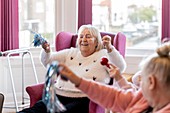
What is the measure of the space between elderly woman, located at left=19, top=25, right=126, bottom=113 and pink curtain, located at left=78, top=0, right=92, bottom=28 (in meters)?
0.89

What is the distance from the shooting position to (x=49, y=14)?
4.11m

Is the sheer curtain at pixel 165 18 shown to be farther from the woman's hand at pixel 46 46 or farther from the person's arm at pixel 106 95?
the person's arm at pixel 106 95

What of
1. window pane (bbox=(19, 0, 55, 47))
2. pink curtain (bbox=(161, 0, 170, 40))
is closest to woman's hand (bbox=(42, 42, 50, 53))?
window pane (bbox=(19, 0, 55, 47))

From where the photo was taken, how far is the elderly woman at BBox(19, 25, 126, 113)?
2.81 m

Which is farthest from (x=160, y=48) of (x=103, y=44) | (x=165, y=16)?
(x=165, y=16)

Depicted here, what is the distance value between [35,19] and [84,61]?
4.49 ft

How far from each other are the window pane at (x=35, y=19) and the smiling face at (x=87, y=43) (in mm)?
→ 1144

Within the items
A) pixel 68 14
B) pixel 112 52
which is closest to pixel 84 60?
pixel 112 52

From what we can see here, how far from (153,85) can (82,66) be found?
1.62 meters

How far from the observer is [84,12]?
394cm

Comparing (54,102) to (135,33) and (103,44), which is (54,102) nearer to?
(103,44)

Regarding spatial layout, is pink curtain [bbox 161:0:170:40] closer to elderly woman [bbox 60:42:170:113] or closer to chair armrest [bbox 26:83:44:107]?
chair armrest [bbox 26:83:44:107]

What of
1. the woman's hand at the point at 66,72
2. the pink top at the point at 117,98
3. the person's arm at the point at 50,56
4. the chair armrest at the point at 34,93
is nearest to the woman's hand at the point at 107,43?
the person's arm at the point at 50,56

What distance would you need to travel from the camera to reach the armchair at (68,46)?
268cm
